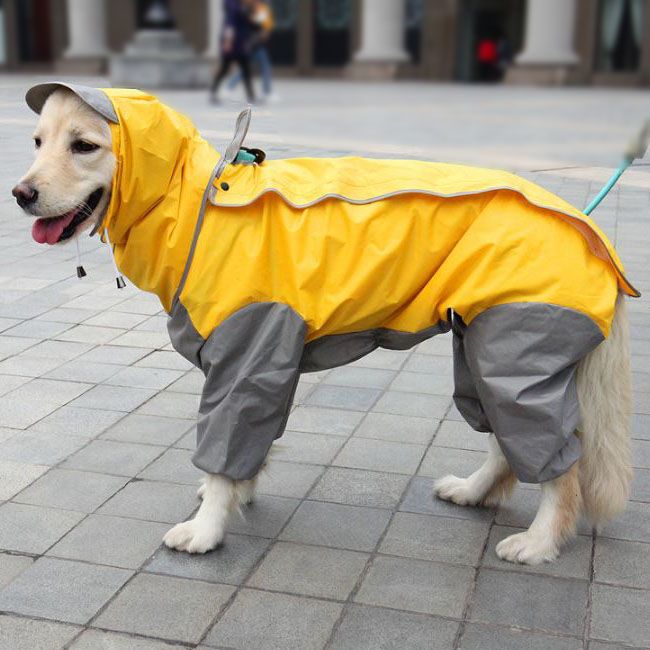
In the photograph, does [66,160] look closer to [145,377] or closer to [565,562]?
[565,562]

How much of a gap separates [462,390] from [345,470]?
0.73 metres

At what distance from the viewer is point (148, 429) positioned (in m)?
4.47

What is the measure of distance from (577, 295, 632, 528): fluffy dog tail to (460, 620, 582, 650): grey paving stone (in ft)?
A: 1.99

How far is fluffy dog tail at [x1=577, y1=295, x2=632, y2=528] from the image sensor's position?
324cm

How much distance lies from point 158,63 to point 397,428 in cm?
1679

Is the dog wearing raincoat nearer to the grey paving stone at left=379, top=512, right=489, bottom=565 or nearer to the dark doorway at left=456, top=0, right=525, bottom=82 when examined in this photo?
the grey paving stone at left=379, top=512, right=489, bottom=565

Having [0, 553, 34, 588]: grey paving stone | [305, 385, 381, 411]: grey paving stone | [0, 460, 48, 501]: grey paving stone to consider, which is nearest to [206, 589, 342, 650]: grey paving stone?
[0, 553, 34, 588]: grey paving stone

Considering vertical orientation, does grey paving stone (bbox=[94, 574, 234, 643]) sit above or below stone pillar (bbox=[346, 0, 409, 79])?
below

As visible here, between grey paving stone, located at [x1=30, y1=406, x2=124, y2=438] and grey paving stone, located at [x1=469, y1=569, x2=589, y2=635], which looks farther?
grey paving stone, located at [x1=30, y1=406, x2=124, y2=438]

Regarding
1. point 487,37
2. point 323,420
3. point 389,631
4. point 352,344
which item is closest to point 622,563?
point 389,631

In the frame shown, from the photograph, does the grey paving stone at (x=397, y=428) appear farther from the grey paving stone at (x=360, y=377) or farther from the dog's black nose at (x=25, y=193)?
the dog's black nose at (x=25, y=193)

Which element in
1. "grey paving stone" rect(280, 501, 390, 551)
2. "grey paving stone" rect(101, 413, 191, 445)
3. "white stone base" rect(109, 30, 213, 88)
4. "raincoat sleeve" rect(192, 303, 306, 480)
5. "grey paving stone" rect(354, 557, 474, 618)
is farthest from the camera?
"white stone base" rect(109, 30, 213, 88)

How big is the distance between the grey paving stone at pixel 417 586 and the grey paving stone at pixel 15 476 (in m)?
1.47

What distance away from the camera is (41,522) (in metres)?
3.59
